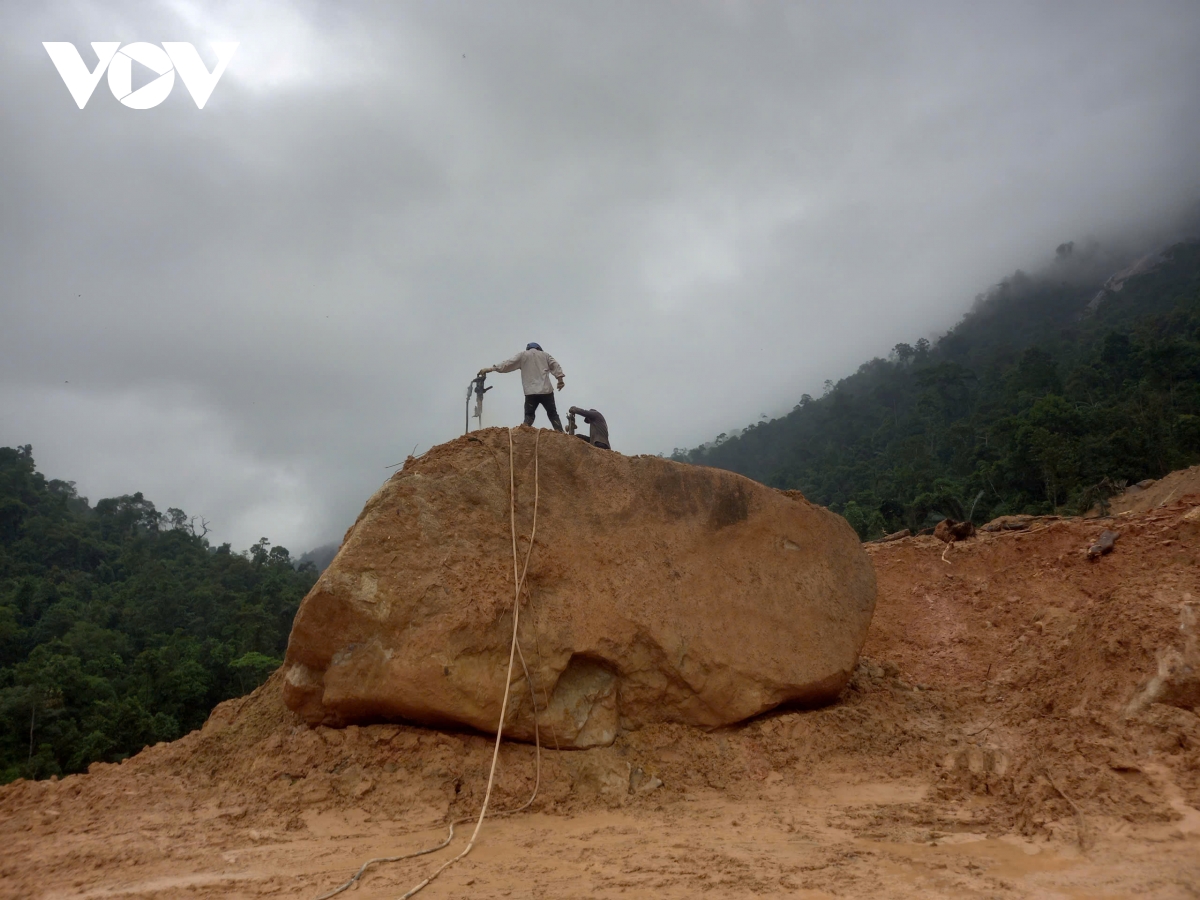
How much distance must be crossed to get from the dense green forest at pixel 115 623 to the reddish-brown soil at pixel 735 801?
49.9 feet

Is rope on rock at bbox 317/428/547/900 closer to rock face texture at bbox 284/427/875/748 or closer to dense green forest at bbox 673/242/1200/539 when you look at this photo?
rock face texture at bbox 284/427/875/748

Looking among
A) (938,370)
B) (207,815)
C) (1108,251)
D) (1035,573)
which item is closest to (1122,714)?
(1035,573)

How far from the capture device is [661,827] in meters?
4.90

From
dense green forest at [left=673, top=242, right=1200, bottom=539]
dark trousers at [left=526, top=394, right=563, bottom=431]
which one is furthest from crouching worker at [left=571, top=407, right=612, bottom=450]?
dense green forest at [left=673, top=242, right=1200, bottom=539]

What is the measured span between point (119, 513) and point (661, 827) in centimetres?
5365

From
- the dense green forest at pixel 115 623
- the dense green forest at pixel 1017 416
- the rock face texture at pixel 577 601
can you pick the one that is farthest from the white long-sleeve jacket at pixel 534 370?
the dense green forest at pixel 115 623

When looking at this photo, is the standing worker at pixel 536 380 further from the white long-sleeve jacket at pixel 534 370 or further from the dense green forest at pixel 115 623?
the dense green forest at pixel 115 623

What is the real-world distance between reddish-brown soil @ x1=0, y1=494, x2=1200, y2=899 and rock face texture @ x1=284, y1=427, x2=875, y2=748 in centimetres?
32

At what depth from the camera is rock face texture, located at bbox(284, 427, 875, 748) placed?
5523 millimetres

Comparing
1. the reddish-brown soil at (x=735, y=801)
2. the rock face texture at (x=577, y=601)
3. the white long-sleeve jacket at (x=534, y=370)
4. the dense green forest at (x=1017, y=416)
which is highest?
the dense green forest at (x=1017, y=416)

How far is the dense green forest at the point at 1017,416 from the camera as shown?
74.8 ft

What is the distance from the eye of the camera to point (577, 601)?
240 inches

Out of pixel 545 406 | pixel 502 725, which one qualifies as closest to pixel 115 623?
pixel 545 406

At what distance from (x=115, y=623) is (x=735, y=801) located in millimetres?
32594
